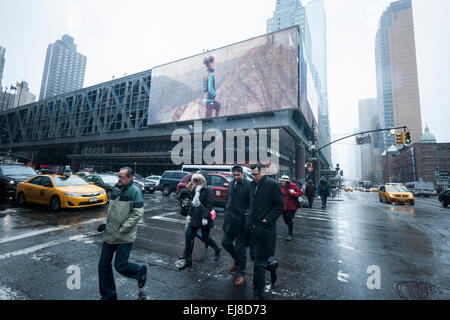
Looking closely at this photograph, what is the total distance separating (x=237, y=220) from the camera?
3.63 meters

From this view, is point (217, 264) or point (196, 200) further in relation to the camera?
point (196, 200)

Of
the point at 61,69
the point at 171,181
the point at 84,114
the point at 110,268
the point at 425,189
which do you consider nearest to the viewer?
the point at 110,268

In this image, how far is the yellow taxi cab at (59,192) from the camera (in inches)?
326

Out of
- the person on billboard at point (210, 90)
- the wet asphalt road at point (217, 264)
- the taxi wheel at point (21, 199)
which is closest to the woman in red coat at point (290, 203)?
the wet asphalt road at point (217, 264)

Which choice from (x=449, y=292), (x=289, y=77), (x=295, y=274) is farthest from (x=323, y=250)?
(x=289, y=77)

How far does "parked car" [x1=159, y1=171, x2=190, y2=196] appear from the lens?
→ 16.2 metres

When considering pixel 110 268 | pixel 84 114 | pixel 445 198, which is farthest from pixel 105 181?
pixel 84 114

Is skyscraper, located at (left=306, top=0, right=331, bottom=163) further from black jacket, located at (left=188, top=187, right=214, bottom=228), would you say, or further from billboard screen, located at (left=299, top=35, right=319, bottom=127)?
black jacket, located at (left=188, top=187, right=214, bottom=228)

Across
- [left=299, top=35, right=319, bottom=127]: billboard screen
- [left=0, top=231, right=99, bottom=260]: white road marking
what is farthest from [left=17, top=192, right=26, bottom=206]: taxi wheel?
[left=299, top=35, right=319, bottom=127]: billboard screen

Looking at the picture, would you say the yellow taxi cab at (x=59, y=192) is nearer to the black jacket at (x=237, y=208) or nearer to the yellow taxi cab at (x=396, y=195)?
the black jacket at (x=237, y=208)

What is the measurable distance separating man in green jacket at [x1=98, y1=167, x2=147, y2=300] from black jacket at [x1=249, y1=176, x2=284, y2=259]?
5.30 ft

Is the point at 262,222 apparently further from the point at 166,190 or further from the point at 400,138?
the point at 400,138

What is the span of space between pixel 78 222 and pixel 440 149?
105 m

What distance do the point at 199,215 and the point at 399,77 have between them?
190 m
